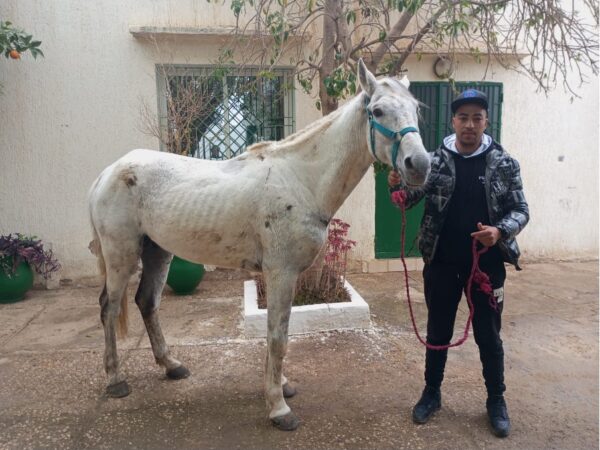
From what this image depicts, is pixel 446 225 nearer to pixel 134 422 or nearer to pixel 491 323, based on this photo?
pixel 491 323

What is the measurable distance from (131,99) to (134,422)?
4.10m

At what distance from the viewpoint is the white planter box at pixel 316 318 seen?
3.74 m

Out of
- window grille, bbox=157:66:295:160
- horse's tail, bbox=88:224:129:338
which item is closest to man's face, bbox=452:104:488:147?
horse's tail, bbox=88:224:129:338

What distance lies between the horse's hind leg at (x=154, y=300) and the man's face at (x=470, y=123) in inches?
85.3

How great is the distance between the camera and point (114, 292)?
2.79 meters

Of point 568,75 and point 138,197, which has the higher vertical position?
point 568,75

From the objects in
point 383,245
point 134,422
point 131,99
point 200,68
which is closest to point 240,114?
point 200,68

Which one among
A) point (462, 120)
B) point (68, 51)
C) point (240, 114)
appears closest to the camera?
point (462, 120)

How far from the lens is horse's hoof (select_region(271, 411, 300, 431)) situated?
8.07 feet

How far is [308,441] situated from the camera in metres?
2.37

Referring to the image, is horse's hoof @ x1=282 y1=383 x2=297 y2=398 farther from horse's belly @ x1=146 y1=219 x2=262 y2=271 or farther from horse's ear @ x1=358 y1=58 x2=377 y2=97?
horse's ear @ x1=358 y1=58 x2=377 y2=97

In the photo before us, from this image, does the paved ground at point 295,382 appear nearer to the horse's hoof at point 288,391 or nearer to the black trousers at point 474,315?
the horse's hoof at point 288,391

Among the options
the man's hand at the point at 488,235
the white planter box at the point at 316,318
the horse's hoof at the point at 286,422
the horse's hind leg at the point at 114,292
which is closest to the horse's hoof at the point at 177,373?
the horse's hind leg at the point at 114,292

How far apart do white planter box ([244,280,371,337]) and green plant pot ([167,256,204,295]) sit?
1231 millimetres
